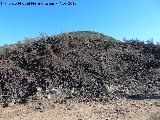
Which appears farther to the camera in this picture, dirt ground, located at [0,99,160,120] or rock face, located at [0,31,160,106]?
rock face, located at [0,31,160,106]

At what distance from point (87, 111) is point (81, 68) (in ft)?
17.2

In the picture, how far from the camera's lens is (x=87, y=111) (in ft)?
53.6

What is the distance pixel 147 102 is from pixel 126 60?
5809mm

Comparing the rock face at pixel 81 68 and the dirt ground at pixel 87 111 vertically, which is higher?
the rock face at pixel 81 68

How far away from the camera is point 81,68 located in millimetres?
21266

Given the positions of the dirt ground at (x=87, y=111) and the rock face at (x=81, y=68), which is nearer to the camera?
the dirt ground at (x=87, y=111)

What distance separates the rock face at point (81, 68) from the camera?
64.4 feet

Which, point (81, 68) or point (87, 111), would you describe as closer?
point (87, 111)

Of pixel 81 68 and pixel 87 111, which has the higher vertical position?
pixel 81 68

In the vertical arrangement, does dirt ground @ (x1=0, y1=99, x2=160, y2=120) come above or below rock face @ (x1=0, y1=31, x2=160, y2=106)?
below

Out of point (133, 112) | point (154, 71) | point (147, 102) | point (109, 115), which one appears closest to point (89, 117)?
point (109, 115)

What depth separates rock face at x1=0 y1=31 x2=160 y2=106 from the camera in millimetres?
19641

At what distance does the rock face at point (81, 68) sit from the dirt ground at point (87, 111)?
138cm

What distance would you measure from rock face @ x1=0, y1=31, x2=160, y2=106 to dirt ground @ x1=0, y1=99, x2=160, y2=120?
138cm
